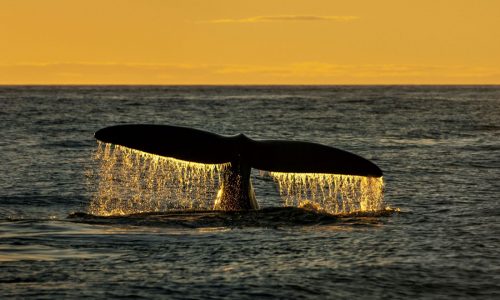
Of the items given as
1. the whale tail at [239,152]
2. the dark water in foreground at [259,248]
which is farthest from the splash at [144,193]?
the dark water in foreground at [259,248]

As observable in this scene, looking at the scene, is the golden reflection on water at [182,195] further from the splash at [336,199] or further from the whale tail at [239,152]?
the whale tail at [239,152]

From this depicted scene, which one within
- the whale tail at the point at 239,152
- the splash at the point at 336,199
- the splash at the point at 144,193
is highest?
the whale tail at the point at 239,152

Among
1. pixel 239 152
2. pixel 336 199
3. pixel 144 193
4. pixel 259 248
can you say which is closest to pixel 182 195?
pixel 144 193

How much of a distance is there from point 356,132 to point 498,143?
1107 cm

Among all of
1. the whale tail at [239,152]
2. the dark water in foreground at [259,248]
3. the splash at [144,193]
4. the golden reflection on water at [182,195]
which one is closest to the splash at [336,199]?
the golden reflection on water at [182,195]

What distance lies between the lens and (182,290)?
37.3ft

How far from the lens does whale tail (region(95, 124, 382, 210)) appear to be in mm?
13906

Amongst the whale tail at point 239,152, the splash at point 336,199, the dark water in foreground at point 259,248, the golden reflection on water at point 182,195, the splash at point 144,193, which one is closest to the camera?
the dark water in foreground at point 259,248

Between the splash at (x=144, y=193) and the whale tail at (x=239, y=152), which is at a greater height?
the whale tail at (x=239, y=152)

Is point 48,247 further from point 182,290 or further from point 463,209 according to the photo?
point 463,209

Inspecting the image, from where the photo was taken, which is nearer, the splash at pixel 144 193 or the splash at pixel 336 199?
the splash at pixel 336 199

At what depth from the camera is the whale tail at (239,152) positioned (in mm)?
13906

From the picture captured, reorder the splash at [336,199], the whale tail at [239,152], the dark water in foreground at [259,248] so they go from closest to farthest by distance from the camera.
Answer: the dark water in foreground at [259,248]
the whale tail at [239,152]
the splash at [336,199]

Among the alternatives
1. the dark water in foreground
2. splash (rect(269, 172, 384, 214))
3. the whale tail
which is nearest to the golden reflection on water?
splash (rect(269, 172, 384, 214))
